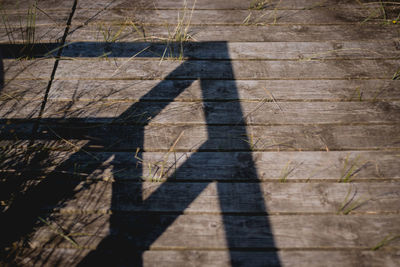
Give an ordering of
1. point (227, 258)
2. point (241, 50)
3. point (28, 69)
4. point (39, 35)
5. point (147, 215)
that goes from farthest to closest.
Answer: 1. point (39, 35)
2. point (241, 50)
3. point (28, 69)
4. point (147, 215)
5. point (227, 258)

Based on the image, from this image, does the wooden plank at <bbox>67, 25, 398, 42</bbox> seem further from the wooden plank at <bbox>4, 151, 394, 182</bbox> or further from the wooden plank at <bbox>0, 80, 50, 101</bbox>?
the wooden plank at <bbox>4, 151, 394, 182</bbox>

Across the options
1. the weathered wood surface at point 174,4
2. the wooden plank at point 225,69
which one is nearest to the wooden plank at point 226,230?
the wooden plank at point 225,69

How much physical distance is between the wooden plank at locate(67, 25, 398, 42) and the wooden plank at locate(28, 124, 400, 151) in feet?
3.20

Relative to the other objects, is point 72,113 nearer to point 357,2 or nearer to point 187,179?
point 187,179

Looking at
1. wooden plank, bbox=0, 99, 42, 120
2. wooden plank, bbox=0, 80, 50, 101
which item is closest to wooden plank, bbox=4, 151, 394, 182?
wooden plank, bbox=0, 99, 42, 120

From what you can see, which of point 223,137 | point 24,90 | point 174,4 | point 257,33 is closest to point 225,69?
point 257,33

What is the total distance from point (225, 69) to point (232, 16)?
2.46 feet

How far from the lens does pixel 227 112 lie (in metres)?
2.12

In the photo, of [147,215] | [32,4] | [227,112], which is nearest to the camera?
[147,215]

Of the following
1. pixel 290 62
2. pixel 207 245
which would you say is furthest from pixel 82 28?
pixel 207 245

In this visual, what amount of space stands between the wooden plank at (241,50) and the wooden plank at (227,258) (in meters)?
1.56

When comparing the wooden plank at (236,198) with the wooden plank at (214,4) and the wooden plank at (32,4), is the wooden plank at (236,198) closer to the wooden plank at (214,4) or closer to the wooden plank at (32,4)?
the wooden plank at (214,4)

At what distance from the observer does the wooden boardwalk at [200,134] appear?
1.59 meters

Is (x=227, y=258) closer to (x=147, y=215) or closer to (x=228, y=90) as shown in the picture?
(x=147, y=215)
